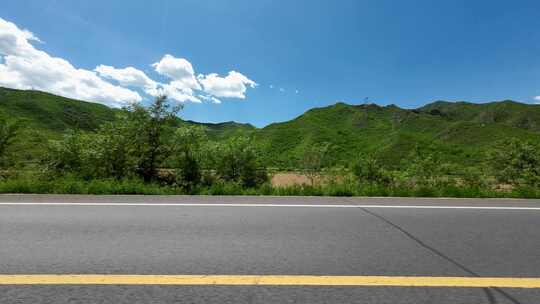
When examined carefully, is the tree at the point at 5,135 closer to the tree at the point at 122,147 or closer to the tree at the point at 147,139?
the tree at the point at 122,147

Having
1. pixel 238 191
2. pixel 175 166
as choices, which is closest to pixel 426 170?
pixel 238 191

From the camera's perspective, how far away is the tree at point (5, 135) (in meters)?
11.3

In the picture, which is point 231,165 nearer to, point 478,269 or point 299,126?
point 478,269

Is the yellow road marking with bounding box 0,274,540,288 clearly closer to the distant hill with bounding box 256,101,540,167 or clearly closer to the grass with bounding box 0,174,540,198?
the grass with bounding box 0,174,540,198

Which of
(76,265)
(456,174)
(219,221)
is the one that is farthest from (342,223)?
(456,174)

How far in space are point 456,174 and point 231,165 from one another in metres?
12.0

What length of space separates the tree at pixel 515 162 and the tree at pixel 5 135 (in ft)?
88.8

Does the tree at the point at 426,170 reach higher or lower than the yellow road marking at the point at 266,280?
higher

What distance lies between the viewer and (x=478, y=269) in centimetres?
288

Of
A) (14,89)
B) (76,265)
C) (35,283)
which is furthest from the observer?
(14,89)

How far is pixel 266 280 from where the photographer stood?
2602 millimetres

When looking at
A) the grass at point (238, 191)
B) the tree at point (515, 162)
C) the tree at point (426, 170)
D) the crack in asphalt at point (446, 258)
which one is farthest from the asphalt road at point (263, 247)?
the tree at point (515, 162)

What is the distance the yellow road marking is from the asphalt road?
0.08m

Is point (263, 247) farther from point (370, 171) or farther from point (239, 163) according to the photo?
point (370, 171)
